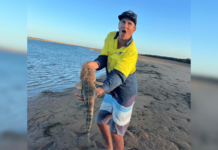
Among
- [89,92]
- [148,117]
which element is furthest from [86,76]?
[148,117]

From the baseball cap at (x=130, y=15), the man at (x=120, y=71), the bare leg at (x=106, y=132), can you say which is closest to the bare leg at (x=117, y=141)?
the man at (x=120, y=71)

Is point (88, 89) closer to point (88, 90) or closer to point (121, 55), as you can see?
point (88, 90)

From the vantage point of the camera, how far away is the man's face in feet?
7.19

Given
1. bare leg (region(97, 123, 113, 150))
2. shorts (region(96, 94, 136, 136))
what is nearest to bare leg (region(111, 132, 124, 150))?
shorts (region(96, 94, 136, 136))

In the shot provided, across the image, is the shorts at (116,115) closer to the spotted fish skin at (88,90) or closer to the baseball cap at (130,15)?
the spotted fish skin at (88,90)

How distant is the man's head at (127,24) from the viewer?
218 centimetres

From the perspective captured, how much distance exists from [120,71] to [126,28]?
754 mm

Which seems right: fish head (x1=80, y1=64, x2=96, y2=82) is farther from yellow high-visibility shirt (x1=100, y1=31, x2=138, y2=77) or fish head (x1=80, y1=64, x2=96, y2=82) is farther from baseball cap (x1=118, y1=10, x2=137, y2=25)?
baseball cap (x1=118, y1=10, x2=137, y2=25)

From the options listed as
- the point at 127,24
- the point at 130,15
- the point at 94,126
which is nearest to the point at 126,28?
the point at 127,24

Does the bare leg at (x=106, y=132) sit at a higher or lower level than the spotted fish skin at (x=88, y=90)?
lower

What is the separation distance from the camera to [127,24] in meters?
2.20

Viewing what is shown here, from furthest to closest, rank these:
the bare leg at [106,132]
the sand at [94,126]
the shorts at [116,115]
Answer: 1. the sand at [94,126]
2. the bare leg at [106,132]
3. the shorts at [116,115]

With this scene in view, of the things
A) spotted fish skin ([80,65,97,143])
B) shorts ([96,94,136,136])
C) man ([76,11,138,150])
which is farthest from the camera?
shorts ([96,94,136,136])

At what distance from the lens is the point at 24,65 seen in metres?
1.75
